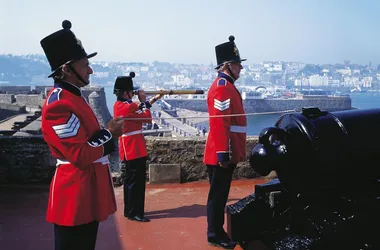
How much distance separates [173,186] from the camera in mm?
5805

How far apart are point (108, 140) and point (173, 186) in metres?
3.42

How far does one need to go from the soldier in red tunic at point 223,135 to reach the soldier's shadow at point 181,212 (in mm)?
917

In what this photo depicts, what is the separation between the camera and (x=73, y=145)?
2.32m

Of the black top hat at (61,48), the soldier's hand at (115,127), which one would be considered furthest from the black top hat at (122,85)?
the black top hat at (61,48)

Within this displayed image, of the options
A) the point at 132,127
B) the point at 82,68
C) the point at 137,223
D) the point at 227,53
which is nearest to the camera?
the point at 82,68

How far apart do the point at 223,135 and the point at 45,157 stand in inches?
112

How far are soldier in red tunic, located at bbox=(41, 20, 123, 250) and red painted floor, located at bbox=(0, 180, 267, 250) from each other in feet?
4.83

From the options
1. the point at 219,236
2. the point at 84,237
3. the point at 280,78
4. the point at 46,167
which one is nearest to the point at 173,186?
the point at 46,167

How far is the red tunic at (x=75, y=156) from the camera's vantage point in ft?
7.63

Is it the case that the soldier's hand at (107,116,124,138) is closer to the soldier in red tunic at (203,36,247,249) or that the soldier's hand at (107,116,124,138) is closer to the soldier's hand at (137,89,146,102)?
the soldier in red tunic at (203,36,247,249)

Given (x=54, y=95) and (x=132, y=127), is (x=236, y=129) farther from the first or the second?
(x=54, y=95)

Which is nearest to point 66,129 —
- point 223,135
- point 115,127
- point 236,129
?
point 115,127

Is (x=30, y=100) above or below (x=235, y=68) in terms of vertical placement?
below

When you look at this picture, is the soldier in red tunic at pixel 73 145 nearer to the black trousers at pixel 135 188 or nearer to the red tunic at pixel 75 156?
the red tunic at pixel 75 156
